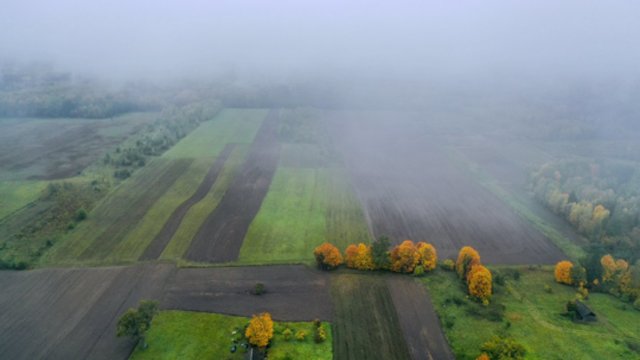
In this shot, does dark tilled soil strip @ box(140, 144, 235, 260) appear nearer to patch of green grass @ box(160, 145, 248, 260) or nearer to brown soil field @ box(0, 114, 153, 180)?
Answer: patch of green grass @ box(160, 145, 248, 260)

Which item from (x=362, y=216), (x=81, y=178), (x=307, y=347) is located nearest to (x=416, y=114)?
(x=362, y=216)

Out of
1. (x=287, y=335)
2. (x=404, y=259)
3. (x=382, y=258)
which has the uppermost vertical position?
(x=404, y=259)

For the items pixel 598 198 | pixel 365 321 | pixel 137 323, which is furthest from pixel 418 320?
pixel 598 198

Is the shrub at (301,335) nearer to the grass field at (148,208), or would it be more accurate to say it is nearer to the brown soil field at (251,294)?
the brown soil field at (251,294)

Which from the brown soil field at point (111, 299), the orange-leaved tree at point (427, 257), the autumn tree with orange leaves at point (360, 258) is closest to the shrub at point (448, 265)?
the orange-leaved tree at point (427, 257)

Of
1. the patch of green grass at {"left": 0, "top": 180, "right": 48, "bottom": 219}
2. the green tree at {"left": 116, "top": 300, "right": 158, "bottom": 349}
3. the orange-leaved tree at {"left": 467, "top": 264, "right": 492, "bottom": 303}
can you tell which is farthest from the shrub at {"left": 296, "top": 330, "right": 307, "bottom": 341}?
the patch of green grass at {"left": 0, "top": 180, "right": 48, "bottom": 219}

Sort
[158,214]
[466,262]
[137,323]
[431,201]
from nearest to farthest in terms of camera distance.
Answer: [137,323] → [466,262] → [158,214] → [431,201]

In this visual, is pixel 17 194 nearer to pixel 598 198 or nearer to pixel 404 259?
pixel 404 259
